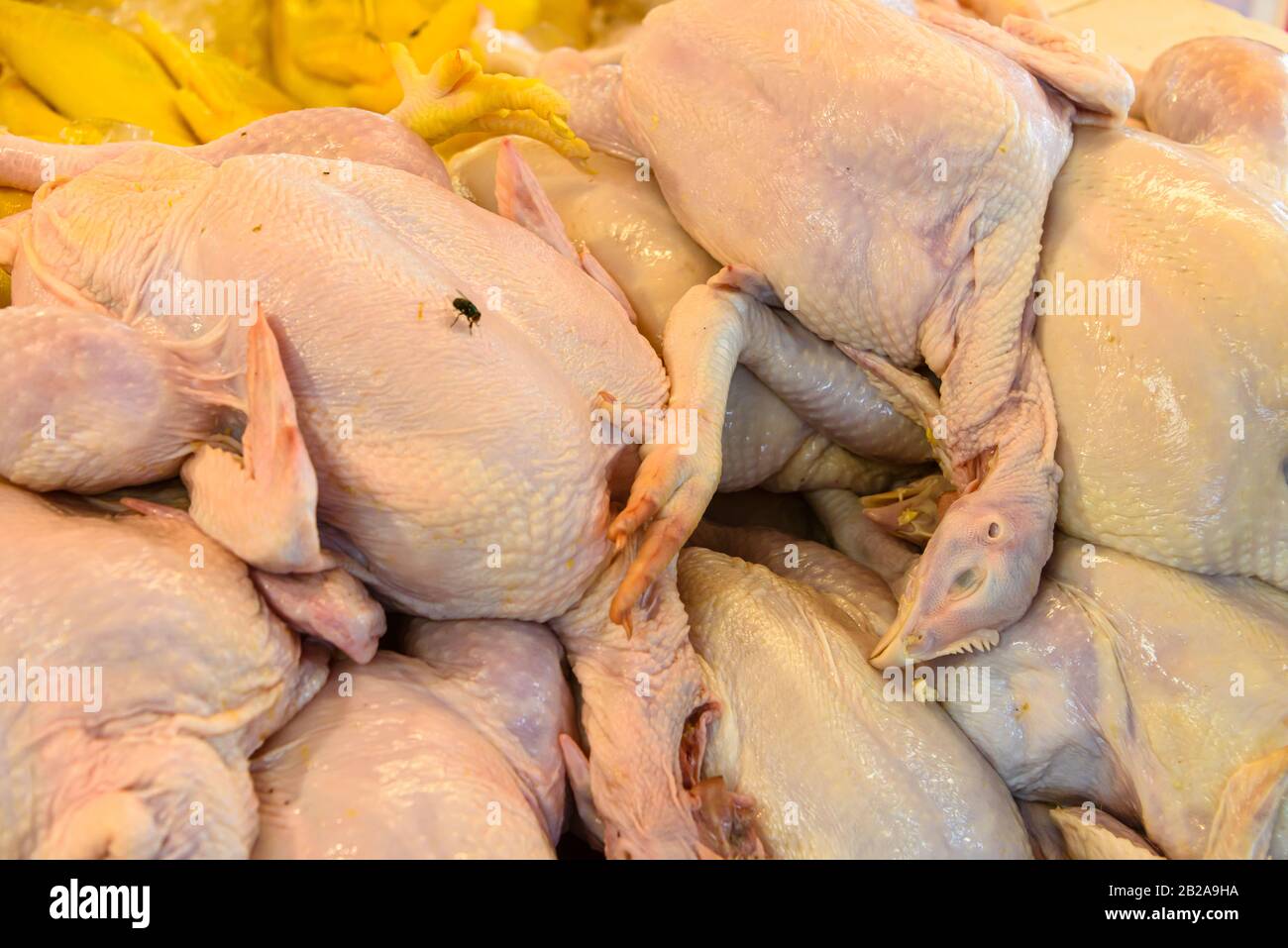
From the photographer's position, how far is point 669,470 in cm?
146

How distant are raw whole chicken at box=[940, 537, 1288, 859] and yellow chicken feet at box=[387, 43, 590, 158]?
109cm

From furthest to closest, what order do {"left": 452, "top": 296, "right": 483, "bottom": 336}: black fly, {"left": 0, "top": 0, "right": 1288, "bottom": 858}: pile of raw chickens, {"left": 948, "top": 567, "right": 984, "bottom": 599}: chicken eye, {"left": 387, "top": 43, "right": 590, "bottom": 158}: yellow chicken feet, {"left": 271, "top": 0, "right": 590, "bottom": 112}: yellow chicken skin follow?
{"left": 271, "top": 0, "right": 590, "bottom": 112}: yellow chicken skin < {"left": 387, "top": 43, "right": 590, "bottom": 158}: yellow chicken feet < {"left": 948, "top": 567, "right": 984, "bottom": 599}: chicken eye < {"left": 452, "top": 296, "right": 483, "bottom": 336}: black fly < {"left": 0, "top": 0, "right": 1288, "bottom": 858}: pile of raw chickens

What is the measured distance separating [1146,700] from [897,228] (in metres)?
0.77

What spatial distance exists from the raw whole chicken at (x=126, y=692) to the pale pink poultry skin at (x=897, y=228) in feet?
1.66

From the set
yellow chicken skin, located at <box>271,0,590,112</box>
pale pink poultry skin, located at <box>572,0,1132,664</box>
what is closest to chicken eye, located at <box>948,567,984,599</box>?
pale pink poultry skin, located at <box>572,0,1132,664</box>

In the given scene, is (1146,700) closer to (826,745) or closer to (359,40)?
(826,745)

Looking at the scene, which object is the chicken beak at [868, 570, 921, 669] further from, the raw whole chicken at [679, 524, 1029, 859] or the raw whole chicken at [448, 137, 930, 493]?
the raw whole chicken at [448, 137, 930, 493]

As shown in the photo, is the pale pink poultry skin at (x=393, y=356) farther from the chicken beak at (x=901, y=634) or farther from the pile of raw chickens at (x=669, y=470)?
the chicken beak at (x=901, y=634)

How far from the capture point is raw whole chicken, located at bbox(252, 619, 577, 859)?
124 centimetres

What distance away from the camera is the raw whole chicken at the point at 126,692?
1141mm

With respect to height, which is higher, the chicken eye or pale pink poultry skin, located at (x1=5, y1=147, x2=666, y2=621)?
pale pink poultry skin, located at (x1=5, y1=147, x2=666, y2=621)
